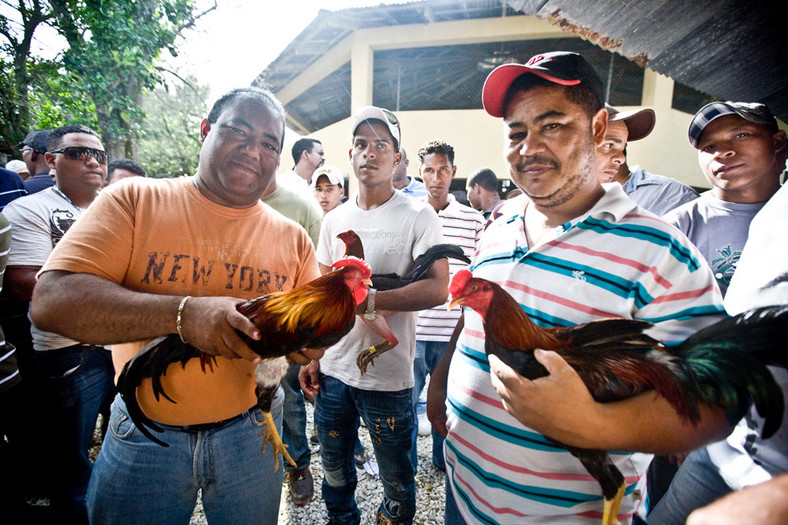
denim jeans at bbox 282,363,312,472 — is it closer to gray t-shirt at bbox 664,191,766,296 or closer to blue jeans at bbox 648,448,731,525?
blue jeans at bbox 648,448,731,525

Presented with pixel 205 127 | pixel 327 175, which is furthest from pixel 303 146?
pixel 205 127

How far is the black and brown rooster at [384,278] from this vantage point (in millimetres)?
2252

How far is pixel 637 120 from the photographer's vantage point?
2656mm

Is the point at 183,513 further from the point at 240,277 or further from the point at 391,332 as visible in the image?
the point at 391,332

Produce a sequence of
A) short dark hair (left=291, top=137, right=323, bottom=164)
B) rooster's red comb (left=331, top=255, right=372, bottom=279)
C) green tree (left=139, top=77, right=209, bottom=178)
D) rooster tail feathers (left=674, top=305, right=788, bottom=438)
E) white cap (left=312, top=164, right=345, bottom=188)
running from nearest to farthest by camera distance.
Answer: rooster tail feathers (left=674, top=305, right=788, bottom=438)
rooster's red comb (left=331, top=255, right=372, bottom=279)
white cap (left=312, top=164, right=345, bottom=188)
short dark hair (left=291, top=137, right=323, bottom=164)
green tree (left=139, top=77, right=209, bottom=178)

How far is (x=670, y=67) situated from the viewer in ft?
5.14

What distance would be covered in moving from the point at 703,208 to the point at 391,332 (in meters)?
2.37

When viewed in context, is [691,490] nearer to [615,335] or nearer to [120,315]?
[615,335]

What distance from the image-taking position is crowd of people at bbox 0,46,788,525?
3.45 ft

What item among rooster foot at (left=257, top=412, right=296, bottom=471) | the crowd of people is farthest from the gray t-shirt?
rooster foot at (left=257, top=412, right=296, bottom=471)

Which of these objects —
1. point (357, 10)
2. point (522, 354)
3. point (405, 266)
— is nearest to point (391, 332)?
point (405, 266)

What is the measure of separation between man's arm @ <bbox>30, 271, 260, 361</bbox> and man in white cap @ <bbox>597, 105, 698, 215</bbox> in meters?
2.64

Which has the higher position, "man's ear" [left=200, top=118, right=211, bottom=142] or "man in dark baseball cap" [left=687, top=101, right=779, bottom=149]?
"man in dark baseball cap" [left=687, top=101, right=779, bottom=149]

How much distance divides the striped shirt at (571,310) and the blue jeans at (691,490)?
1.11 ft
